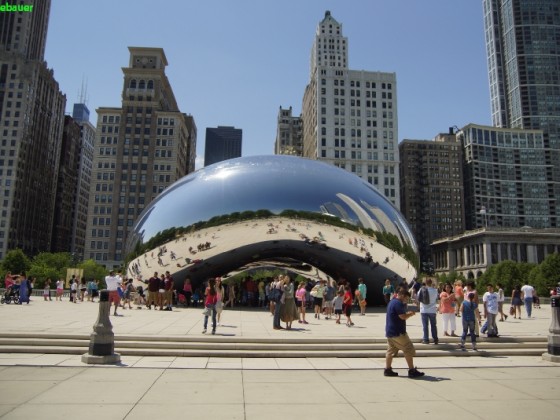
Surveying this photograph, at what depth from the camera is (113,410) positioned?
535cm

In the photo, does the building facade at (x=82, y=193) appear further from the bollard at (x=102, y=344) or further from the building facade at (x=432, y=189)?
the bollard at (x=102, y=344)

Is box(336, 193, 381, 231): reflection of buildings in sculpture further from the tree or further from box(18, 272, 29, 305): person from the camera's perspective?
the tree

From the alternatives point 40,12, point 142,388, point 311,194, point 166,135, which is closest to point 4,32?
point 40,12

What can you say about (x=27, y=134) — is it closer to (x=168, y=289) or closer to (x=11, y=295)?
(x=11, y=295)

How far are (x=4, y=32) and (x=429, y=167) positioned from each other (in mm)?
130964

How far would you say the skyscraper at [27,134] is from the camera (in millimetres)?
104938

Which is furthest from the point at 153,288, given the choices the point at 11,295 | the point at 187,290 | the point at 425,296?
the point at 425,296

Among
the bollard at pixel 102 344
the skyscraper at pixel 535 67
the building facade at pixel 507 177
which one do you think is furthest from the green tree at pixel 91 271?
the skyscraper at pixel 535 67

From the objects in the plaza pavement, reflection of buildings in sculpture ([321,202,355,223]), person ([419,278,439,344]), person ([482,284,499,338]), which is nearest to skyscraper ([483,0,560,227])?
reflection of buildings in sculpture ([321,202,355,223])

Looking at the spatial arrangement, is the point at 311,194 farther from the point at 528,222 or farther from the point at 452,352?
the point at 528,222

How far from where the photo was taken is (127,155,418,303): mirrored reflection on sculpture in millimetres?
16828

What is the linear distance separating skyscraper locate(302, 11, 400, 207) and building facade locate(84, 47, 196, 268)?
34664mm

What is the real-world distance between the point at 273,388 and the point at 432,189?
14451 cm

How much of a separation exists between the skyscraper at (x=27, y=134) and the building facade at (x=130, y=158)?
757 inches
